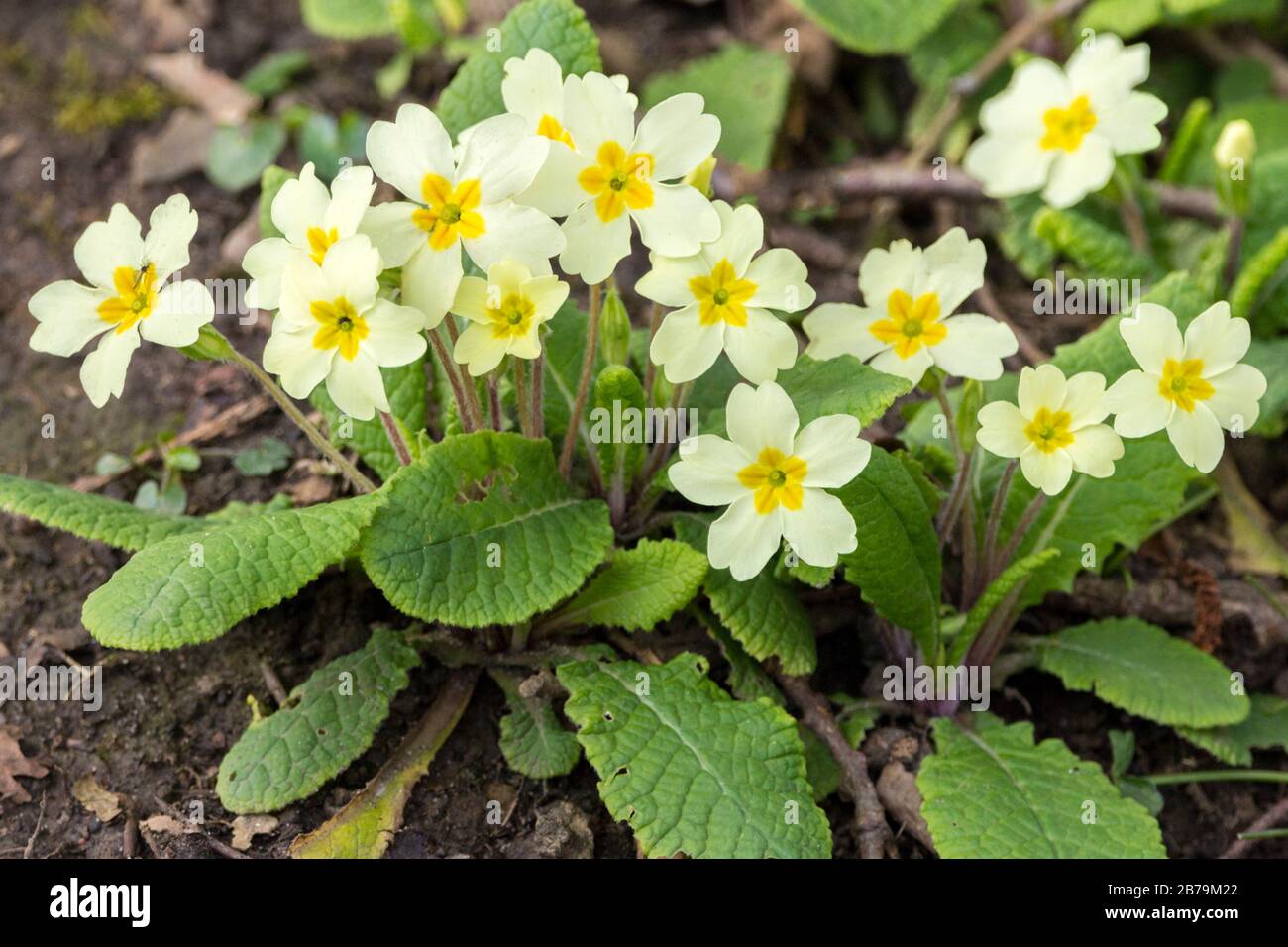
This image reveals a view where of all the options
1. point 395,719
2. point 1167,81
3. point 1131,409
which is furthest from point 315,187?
point 1167,81

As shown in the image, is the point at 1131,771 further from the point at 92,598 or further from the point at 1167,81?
the point at 1167,81

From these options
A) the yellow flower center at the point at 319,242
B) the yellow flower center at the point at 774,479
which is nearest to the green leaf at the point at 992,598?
the yellow flower center at the point at 774,479

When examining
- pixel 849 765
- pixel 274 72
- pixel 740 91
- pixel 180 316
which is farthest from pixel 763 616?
pixel 274 72

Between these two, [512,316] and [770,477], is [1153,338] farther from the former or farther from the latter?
[512,316]

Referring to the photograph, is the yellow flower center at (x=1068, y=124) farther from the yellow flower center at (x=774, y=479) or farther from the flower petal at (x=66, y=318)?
the flower petal at (x=66, y=318)

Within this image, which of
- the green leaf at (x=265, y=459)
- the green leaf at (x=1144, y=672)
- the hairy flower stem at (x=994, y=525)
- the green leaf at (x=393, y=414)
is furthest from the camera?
Result: the green leaf at (x=265, y=459)

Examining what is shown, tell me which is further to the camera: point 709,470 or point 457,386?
point 457,386
